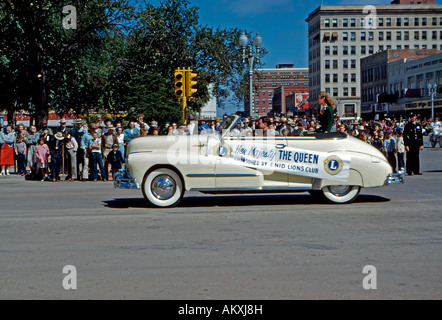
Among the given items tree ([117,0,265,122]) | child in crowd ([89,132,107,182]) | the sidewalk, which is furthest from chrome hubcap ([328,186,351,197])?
tree ([117,0,265,122])

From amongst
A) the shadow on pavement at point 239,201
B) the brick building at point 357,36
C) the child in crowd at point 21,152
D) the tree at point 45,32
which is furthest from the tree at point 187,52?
the brick building at point 357,36

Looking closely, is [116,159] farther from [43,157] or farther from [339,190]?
[339,190]

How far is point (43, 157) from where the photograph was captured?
18.7 m

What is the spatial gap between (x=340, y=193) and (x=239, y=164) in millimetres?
2011

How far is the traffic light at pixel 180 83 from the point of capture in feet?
63.4

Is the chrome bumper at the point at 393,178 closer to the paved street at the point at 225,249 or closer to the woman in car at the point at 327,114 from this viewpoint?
the paved street at the point at 225,249

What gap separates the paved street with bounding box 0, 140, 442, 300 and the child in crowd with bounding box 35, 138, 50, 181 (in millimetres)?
7072

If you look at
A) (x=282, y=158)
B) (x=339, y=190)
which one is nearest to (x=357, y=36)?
(x=339, y=190)

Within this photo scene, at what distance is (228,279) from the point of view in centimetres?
554

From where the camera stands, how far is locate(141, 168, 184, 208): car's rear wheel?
1066cm

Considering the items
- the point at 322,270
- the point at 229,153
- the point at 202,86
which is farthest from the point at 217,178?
the point at 202,86

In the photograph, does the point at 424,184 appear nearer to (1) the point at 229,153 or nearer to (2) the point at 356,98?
(1) the point at 229,153

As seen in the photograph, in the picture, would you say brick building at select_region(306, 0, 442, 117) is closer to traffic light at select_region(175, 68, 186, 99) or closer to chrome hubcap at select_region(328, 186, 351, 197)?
Answer: traffic light at select_region(175, 68, 186, 99)
